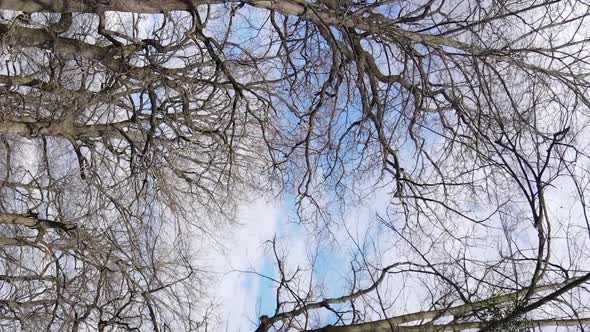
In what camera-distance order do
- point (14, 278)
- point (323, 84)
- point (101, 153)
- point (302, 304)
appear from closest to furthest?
point (302, 304), point (323, 84), point (14, 278), point (101, 153)

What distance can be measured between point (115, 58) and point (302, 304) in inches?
204

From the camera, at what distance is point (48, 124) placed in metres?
9.59

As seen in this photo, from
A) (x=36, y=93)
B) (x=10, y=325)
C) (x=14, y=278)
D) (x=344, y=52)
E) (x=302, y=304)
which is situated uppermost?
(x=36, y=93)

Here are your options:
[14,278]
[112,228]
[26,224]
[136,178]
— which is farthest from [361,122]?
[14,278]

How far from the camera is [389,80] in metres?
8.52

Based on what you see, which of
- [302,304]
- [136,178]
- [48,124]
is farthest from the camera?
[48,124]

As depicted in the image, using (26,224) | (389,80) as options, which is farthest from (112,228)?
(389,80)

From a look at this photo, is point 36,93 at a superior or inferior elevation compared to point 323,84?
superior

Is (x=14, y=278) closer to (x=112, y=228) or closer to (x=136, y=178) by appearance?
(x=112, y=228)

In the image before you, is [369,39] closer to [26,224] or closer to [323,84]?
[323,84]

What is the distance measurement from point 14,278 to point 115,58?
4277mm

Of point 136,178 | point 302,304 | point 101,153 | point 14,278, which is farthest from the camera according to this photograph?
point 101,153

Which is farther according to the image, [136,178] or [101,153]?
[101,153]

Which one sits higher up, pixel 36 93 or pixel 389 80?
pixel 36 93
